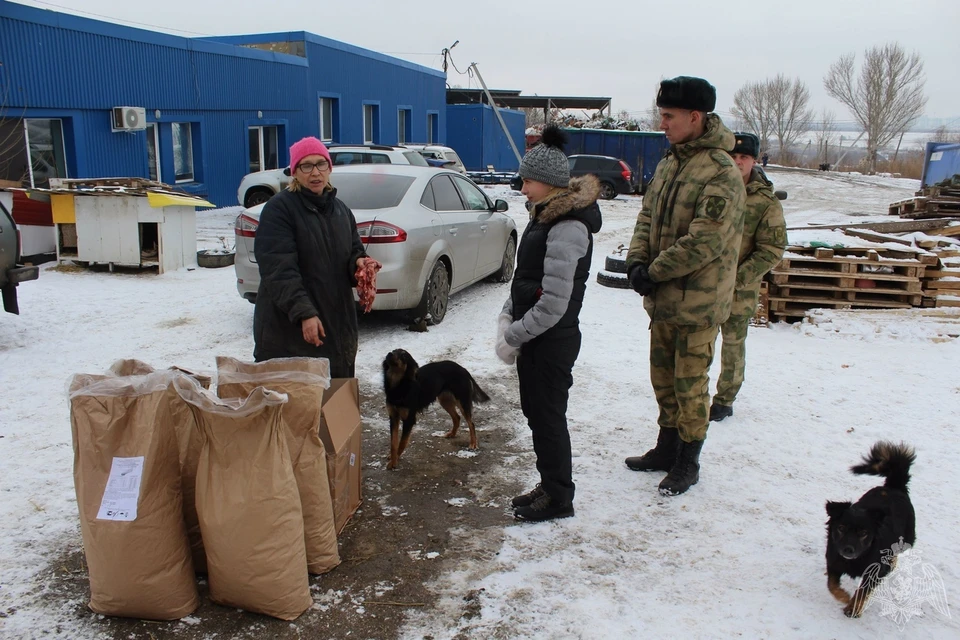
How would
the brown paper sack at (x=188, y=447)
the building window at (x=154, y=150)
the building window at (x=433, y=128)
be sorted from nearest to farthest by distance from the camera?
the brown paper sack at (x=188, y=447)
the building window at (x=154, y=150)
the building window at (x=433, y=128)

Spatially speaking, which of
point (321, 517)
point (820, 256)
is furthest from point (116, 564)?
point (820, 256)

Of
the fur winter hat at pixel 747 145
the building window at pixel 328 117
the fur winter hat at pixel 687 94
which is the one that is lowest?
the fur winter hat at pixel 747 145

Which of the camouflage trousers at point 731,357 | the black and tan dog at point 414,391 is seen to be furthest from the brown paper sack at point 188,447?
the camouflage trousers at point 731,357

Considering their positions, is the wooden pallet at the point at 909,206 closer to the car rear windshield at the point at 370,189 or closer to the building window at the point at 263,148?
the car rear windshield at the point at 370,189

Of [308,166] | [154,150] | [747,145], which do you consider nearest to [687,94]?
[747,145]

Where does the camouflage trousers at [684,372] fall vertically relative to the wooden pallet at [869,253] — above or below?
below

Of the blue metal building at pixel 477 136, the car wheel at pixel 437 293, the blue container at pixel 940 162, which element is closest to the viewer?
the car wheel at pixel 437 293

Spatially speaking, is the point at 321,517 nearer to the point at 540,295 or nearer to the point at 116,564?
the point at 116,564

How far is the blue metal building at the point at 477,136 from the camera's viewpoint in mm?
33688

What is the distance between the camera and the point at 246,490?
8.69 feet

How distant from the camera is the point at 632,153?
28219 mm

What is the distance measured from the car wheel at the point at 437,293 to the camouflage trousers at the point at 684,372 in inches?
134

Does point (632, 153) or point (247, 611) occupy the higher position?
point (632, 153)

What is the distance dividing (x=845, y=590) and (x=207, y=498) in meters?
2.62
